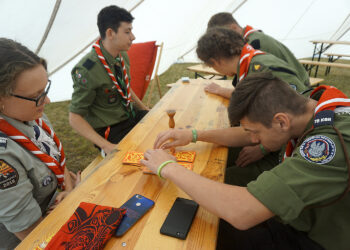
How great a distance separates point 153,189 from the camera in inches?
49.8

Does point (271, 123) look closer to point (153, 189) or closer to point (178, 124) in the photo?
point (153, 189)

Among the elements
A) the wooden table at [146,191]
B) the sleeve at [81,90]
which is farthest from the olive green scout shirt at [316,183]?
the sleeve at [81,90]

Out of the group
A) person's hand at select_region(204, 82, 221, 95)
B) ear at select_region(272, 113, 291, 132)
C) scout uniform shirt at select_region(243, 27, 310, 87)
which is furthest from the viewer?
scout uniform shirt at select_region(243, 27, 310, 87)

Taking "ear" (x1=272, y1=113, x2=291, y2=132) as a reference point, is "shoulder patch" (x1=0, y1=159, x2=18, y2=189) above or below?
below

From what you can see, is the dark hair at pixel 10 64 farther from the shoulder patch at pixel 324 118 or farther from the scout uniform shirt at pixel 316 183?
the shoulder patch at pixel 324 118

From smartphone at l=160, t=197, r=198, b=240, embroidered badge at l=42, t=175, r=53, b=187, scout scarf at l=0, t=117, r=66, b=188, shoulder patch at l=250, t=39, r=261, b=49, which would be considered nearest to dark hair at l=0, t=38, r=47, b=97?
scout scarf at l=0, t=117, r=66, b=188

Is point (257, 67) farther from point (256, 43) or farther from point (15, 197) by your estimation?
point (15, 197)

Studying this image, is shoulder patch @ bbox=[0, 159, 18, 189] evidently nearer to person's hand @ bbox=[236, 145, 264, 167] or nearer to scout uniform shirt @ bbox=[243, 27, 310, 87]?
person's hand @ bbox=[236, 145, 264, 167]

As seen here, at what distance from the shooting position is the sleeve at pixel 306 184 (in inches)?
35.9

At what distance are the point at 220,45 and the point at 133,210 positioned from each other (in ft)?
5.77

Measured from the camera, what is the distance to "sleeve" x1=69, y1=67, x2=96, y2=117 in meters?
2.28

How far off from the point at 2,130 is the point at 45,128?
0.49m

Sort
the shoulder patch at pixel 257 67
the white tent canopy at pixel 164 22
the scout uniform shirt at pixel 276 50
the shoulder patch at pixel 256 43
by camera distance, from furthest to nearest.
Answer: the white tent canopy at pixel 164 22 < the shoulder patch at pixel 256 43 < the scout uniform shirt at pixel 276 50 < the shoulder patch at pixel 257 67

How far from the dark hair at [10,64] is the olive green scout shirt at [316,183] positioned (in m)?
1.32
